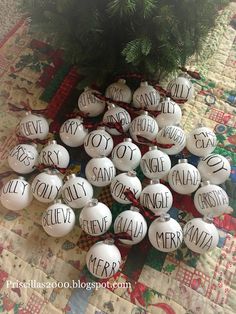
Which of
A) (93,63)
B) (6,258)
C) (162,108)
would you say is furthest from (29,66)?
(6,258)

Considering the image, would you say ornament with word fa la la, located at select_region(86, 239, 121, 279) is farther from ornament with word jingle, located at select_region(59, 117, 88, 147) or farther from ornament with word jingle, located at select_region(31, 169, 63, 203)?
ornament with word jingle, located at select_region(59, 117, 88, 147)

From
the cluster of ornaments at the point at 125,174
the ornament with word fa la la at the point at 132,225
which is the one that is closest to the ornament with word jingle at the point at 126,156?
the cluster of ornaments at the point at 125,174

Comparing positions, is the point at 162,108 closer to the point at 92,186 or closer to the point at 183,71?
the point at 183,71

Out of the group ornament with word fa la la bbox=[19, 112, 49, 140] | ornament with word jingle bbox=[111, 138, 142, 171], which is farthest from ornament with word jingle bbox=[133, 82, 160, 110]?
ornament with word fa la la bbox=[19, 112, 49, 140]

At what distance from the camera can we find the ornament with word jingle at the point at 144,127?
80 centimetres

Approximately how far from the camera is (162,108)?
2.72ft

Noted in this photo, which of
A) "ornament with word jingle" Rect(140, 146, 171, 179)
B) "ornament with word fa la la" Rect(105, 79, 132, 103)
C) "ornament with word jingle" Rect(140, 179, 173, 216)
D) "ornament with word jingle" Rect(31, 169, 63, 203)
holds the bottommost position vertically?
"ornament with word jingle" Rect(31, 169, 63, 203)

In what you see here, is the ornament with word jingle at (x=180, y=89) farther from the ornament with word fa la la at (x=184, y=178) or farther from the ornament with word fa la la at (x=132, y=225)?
the ornament with word fa la la at (x=132, y=225)

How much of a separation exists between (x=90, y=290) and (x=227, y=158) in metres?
0.39

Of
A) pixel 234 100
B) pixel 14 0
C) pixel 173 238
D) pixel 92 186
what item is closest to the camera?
pixel 173 238

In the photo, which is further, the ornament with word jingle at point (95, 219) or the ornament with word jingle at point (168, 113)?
the ornament with word jingle at point (168, 113)

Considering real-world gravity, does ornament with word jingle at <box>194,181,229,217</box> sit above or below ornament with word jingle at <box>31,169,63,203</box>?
above

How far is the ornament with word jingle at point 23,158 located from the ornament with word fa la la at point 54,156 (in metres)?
0.02

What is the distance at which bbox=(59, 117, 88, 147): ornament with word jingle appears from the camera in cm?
81
